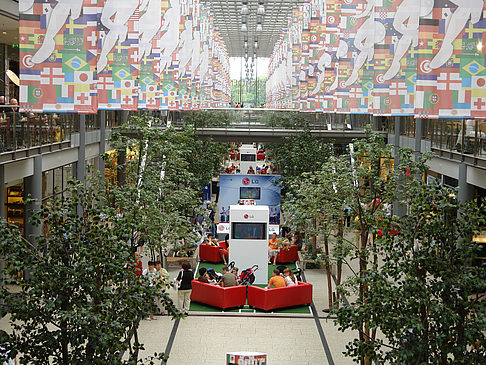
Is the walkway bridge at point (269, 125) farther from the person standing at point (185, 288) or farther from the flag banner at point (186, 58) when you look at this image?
the person standing at point (185, 288)

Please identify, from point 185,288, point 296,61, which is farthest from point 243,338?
point 296,61

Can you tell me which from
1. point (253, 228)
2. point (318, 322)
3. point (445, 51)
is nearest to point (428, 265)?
point (445, 51)

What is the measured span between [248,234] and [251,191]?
9461 millimetres

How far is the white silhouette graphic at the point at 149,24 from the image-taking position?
16.5 metres

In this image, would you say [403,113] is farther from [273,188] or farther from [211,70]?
[211,70]

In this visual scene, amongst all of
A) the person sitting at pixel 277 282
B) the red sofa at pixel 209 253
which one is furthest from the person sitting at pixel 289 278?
the red sofa at pixel 209 253

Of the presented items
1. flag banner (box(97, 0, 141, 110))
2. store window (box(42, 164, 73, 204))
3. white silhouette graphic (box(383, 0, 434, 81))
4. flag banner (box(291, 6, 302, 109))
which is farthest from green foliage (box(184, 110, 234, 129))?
white silhouette graphic (box(383, 0, 434, 81))

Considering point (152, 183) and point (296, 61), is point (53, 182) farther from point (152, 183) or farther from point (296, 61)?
point (296, 61)

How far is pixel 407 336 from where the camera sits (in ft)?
23.8

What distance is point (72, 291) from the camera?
7219mm

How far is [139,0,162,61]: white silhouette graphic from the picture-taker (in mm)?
16531

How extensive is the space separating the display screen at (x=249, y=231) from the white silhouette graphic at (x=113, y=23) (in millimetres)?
11284

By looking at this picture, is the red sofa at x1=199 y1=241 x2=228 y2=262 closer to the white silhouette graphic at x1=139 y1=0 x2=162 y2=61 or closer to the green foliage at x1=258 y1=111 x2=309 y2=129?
the white silhouette graphic at x1=139 y1=0 x2=162 y2=61

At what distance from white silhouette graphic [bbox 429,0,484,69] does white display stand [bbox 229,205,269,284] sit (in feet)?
48.7
